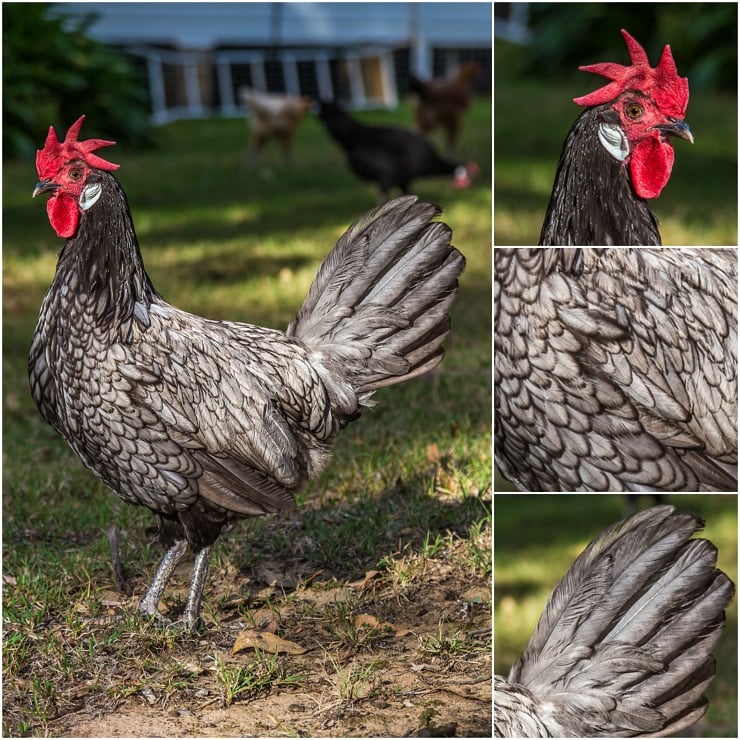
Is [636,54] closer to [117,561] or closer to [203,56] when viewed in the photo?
[117,561]

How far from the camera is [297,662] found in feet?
10.2

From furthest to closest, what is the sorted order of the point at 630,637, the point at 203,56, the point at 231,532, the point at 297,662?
the point at 203,56 < the point at 231,532 < the point at 297,662 < the point at 630,637

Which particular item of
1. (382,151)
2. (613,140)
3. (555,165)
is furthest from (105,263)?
(382,151)

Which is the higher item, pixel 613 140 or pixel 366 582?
pixel 613 140

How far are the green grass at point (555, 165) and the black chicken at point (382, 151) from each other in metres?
2.30

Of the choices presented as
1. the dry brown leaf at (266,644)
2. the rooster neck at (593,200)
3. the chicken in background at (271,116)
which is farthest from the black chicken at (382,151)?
the rooster neck at (593,200)

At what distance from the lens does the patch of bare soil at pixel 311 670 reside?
2.87 meters

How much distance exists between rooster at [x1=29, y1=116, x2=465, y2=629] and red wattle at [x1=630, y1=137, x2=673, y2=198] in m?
0.69

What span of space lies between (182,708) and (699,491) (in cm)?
165

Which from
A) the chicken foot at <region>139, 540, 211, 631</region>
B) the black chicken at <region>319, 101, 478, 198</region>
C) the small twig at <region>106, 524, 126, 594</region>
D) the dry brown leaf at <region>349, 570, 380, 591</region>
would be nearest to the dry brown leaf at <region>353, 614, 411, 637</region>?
the dry brown leaf at <region>349, 570, 380, 591</region>

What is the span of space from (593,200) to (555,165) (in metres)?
1.15

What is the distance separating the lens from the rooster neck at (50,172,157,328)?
265cm

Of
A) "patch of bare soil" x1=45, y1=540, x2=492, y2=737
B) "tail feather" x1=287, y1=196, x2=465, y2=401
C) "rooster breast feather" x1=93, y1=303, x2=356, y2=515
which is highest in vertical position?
"tail feather" x1=287, y1=196, x2=465, y2=401

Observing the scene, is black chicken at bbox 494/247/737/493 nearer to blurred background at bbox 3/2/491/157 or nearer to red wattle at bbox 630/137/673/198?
red wattle at bbox 630/137/673/198
